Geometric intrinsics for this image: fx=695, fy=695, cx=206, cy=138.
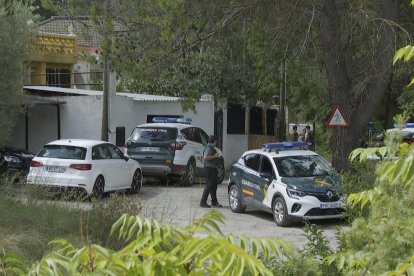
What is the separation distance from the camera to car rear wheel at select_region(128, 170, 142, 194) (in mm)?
19328

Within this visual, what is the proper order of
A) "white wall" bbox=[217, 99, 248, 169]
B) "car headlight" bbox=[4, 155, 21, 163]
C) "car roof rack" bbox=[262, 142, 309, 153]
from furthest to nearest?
"white wall" bbox=[217, 99, 248, 169]
"car headlight" bbox=[4, 155, 21, 163]
"car roof rack" bbox=[262, 142, 309, 153]

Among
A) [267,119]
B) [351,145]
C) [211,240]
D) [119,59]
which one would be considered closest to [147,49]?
[119,59]

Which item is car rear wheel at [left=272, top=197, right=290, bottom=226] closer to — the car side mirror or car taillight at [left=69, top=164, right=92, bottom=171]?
the car side mirror

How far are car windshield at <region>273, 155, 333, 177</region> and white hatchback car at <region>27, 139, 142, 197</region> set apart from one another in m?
4.36

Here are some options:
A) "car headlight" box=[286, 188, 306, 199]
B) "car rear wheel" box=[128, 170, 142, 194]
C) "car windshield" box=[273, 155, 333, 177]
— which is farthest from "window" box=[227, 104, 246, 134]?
"car headlight" box=[286, 188, 306, 199]

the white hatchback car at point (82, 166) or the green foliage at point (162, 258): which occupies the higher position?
the green foliage at point (162, 258)

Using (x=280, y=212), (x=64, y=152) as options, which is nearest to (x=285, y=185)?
(x=280, y=212)

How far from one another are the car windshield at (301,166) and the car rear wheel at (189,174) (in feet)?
21.7

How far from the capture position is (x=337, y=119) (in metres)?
15.8

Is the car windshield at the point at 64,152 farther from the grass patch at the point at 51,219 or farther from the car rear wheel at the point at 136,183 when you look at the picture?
the grass patch at the point at 51,219

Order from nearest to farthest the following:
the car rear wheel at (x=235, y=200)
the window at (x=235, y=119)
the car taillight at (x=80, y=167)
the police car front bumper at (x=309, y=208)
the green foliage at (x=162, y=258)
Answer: the green foliage at (x=162, y=258)
the police car front bumper at (x=309, y=208)
the car rear wheel at (x=235, y=200)
the car taillight at (x=80, y=167)
the window at (x=235, y=119)

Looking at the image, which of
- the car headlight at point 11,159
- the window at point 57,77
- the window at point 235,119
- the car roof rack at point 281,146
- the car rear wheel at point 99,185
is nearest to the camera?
the car roof rack at point 281,146

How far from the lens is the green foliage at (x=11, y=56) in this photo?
19.7 meters

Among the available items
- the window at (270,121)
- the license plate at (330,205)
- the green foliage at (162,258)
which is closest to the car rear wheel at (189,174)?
the license plate at (330,205)
